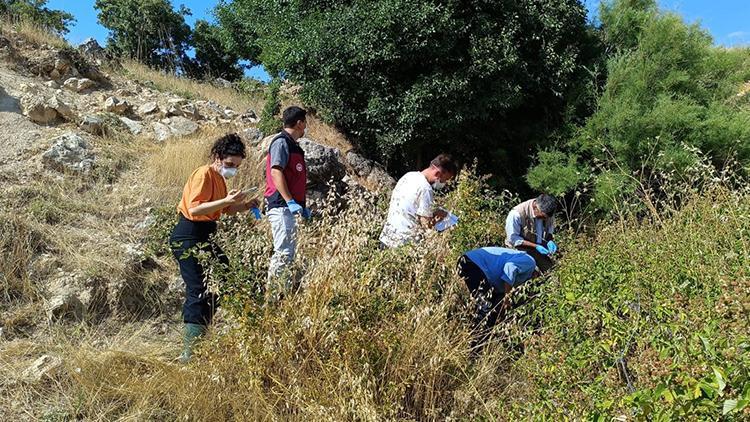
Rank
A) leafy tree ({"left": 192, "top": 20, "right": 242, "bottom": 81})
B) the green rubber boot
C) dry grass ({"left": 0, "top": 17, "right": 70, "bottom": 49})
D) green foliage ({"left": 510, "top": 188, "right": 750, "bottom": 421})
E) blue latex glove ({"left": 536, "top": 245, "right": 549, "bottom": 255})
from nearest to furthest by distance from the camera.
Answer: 1. green foliage ({"left": 510, "top": 188, "right": 750, "bottom": 421})
2. the green rubber boot
3. blue latex glove ({"left": 536, "top": 245, "right": 549, "bottom": 255})
4. dry grass ({"left": 0, "top": 17, "right": 70, "bottom": 49})
5. leafy tree ({"left": 192, "top": 20, "right": 242, "bottom": 81})

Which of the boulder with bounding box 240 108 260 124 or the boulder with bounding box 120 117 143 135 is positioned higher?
the boulder with bounding box 240 108 260 124

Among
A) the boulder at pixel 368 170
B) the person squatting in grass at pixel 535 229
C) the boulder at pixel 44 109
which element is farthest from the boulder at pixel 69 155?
the person squatting in grass at pixel 535 229

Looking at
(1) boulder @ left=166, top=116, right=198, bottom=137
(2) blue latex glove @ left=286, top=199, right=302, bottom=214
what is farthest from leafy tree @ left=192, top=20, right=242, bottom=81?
(2) blue latex glove @ left=286, top=199, right=302, bottom=214

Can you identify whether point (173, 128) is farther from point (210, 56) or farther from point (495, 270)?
point (210, 56)

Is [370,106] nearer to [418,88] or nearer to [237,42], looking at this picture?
[418,88]

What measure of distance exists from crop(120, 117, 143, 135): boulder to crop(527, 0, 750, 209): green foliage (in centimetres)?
535

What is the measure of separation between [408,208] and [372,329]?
130 centimetres

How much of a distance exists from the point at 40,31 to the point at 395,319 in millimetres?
9535

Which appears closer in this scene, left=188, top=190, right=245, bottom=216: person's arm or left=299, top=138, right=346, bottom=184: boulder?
left=188, top=190, right=245, bottom=216: person's arm

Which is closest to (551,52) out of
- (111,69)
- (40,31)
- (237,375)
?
(237,375)

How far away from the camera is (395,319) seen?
8.25 feet

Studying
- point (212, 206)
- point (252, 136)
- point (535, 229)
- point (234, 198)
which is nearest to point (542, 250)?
point (535, 229)

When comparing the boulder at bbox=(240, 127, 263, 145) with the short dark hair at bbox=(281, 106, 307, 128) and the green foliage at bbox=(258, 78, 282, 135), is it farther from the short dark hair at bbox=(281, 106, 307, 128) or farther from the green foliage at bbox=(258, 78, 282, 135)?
the short dark hair at bbox=(281, 106, 307, 128)

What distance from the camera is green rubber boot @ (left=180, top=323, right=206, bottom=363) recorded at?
278 cm
